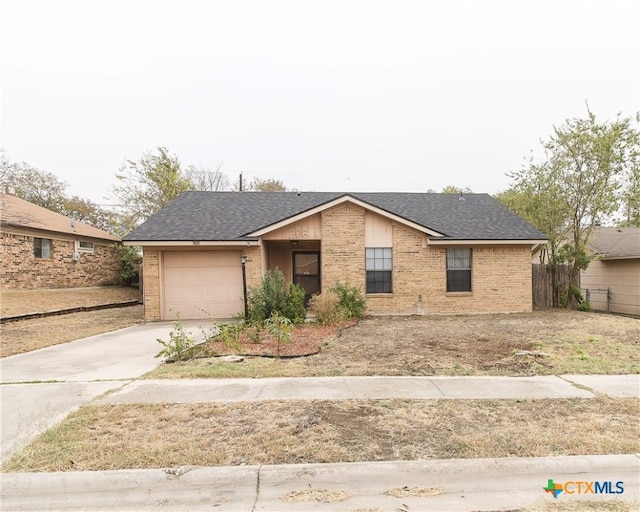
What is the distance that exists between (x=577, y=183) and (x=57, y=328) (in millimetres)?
19055

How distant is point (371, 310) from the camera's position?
13.0 metres

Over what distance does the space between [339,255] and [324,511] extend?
1034cm

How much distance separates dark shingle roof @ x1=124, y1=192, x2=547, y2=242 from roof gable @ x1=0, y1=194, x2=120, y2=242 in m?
7.68

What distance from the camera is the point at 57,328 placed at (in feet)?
36.1

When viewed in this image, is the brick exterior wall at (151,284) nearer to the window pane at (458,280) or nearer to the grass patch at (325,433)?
the grass patch at (325,433)

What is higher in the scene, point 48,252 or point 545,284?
point 48,252

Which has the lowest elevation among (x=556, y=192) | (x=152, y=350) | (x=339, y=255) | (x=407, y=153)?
(x=152, y=350)

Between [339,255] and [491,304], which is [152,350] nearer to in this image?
[339,255]

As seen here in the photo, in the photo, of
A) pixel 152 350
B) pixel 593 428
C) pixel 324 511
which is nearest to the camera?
pixel 324 511

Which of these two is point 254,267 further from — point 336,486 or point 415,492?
point 415,492

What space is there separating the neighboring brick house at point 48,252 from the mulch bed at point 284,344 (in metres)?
14.0

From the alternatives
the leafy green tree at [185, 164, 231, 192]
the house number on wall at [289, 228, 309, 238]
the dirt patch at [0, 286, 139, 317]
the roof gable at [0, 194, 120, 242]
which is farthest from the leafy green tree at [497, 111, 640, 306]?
the leafy green tree at [185, 164, 231, 192]

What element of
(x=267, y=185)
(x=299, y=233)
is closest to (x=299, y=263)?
(x=299, y=233)

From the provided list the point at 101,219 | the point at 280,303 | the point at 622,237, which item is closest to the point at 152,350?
the point at 280,303
